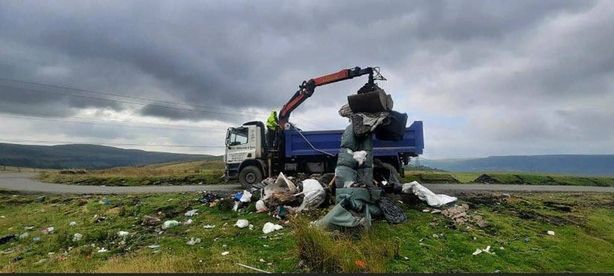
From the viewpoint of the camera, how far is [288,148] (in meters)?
17.1

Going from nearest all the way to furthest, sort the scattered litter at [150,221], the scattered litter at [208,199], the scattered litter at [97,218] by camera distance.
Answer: the scattered litter at [150,221]
the scattered litter at [97,218]
the scattered litter at [208,199]

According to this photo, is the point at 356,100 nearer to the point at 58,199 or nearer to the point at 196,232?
the point at 196,232

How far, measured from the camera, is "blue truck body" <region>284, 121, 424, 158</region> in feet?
50.9

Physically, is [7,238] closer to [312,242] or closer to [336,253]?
[312,242]

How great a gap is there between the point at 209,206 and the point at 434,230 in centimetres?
564

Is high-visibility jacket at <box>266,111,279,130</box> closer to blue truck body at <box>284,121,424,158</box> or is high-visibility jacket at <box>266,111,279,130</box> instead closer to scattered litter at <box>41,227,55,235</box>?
blue truck body at <box>284,121,424,158</box>

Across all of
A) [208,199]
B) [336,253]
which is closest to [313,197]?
[208,199]

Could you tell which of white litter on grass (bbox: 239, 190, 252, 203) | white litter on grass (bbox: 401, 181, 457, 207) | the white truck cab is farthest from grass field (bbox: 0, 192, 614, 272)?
the white truck cab

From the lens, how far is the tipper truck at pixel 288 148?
1653 centimetres

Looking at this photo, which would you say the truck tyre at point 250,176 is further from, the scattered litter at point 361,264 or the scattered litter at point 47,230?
the scattered litter at point 361,264

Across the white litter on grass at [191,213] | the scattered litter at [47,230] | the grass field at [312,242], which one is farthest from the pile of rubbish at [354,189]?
the scattered litter at [47,230]

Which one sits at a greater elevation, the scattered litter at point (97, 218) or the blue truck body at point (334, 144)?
the blue truck body at point (334, 144)

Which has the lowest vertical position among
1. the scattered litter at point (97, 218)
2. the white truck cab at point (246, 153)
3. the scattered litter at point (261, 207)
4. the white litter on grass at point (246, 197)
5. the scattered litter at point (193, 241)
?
the scattered litter at point (193, 241)

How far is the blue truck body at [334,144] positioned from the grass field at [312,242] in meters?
3.73
